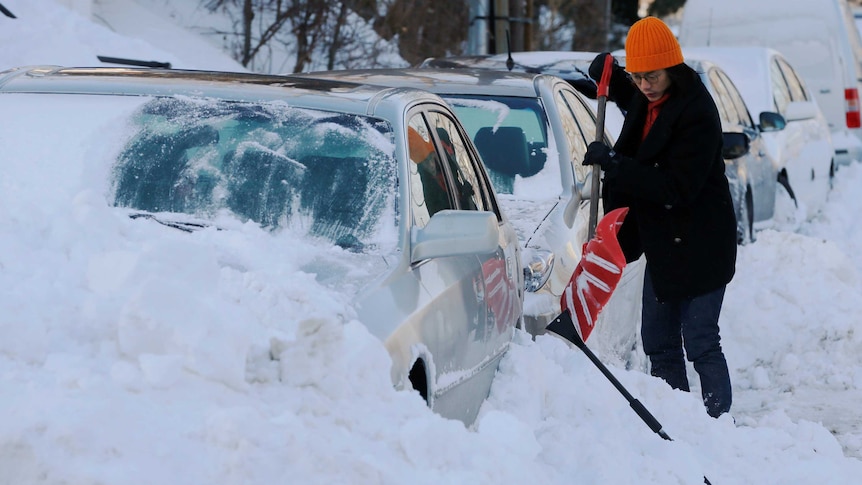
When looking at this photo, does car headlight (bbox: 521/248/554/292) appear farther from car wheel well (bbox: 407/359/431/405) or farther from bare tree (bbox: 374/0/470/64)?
bare tree (bbox: 374/0/470/64)

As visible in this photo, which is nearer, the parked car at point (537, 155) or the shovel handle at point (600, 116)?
the shovel handle at point (600, 116)

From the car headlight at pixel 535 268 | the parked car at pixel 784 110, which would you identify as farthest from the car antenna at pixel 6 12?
the car headlight at pixel 535 268

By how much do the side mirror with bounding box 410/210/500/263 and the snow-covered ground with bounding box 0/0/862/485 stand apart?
38 cm

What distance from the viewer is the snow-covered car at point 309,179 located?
4.10m

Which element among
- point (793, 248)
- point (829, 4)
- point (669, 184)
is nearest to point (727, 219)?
point (669, 184)

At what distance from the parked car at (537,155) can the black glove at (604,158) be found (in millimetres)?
623

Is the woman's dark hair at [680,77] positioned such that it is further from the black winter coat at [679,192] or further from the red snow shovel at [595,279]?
the red snow shovel at [595,279]

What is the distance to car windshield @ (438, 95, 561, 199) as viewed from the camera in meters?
7.02

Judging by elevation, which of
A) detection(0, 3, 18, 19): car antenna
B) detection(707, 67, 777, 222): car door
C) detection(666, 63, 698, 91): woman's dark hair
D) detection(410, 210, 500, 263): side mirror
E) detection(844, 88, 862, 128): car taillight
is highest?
detection(666, 63, 698, 91): woman's dark hair

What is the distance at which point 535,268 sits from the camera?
6.07 metres

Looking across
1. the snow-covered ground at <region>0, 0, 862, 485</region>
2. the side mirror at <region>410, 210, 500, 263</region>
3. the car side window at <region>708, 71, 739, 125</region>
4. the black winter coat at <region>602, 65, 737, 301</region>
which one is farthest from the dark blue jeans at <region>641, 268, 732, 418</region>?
the car side window at <region>708, 71, 739, 125</region>

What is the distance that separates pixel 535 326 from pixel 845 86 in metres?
12.6

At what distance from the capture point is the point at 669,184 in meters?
5.62

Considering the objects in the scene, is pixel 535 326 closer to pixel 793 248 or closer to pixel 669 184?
pixel 669 184
